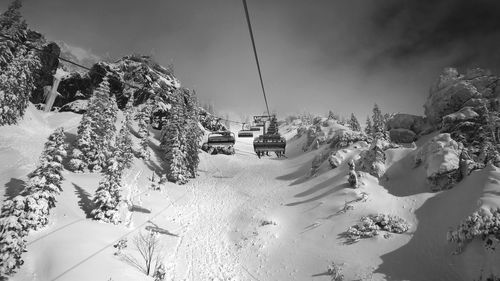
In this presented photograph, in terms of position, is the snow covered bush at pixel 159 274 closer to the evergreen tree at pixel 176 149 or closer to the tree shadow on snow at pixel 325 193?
the tree shadow on snow at pixel 325 193

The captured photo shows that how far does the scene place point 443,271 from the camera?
22.7 m

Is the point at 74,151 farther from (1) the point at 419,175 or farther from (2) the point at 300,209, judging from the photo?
(1) the point at 419,175

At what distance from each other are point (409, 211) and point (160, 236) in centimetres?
2678

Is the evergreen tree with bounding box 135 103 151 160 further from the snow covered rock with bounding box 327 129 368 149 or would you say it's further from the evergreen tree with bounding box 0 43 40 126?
the snow covered rock with bounding box 327 129 368 149

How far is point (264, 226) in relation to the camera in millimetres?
37656

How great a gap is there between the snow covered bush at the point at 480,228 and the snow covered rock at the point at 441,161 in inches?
519

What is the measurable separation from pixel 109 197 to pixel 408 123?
61421 millimetres

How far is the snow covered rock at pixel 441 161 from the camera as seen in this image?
112 ft

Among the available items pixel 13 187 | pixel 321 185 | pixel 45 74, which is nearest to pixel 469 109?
pixel 321 185

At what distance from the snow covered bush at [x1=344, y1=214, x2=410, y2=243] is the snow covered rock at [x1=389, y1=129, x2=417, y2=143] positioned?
126 ft

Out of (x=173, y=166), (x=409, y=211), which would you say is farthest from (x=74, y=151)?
(x=409, y=211)

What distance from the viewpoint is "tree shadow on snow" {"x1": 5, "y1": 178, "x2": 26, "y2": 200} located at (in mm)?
28908

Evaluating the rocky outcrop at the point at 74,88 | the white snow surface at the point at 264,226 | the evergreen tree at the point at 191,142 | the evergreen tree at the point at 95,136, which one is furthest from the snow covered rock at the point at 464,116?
the rocky outcrop at the point at 74,88

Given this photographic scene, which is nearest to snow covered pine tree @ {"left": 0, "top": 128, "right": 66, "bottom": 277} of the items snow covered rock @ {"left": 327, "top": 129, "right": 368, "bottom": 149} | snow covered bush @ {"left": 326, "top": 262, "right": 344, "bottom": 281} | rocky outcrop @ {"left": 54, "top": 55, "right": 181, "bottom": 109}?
snow covered bush @ {"left": 326, "top": 262, "right": 344, "bottom": 281}
